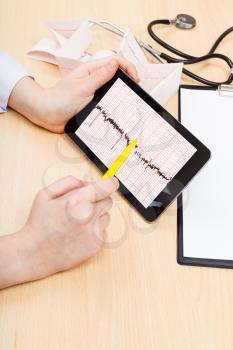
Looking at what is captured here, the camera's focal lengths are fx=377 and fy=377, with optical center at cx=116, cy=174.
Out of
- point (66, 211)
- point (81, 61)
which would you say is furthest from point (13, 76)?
point (66, 211)

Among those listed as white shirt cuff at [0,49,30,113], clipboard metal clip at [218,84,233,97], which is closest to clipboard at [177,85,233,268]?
clipboard metal clip at [218,84,233,97]

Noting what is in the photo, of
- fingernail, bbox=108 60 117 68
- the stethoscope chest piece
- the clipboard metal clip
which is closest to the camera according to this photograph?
fingernail, bbox=108 60 117 68

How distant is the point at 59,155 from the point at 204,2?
560 mm

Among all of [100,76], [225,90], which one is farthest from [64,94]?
[225,90]

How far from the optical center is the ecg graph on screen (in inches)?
21.7

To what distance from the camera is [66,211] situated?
1.69 ft

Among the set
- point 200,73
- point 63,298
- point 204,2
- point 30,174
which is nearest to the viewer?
point 63,298

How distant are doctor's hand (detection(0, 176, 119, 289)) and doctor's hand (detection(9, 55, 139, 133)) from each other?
Result: 16 cm

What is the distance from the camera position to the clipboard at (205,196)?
0.55 metres

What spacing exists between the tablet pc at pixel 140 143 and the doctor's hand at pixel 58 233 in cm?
6

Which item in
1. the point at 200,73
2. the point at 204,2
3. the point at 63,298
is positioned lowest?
the point at 63,298

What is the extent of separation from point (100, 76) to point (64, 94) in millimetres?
79

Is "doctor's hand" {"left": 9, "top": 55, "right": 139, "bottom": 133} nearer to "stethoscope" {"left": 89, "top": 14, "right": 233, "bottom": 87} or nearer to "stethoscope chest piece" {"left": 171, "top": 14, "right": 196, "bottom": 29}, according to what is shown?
"stethoscope" {"left": 89, "top": 14, "right": 233, "bottom": 87}

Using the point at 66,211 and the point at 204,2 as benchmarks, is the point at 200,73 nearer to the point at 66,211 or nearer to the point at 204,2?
the point at 204,2
